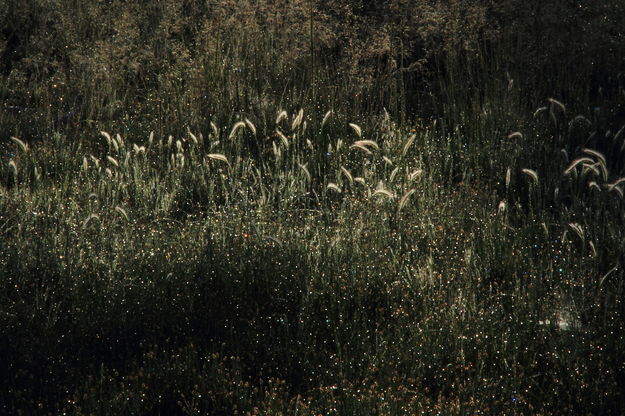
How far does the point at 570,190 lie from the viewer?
15.2 feet

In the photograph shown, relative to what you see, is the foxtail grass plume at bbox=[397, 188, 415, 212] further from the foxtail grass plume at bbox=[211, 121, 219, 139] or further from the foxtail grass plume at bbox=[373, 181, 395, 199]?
the foxtail grass plume at bbox=[211, 121, 219, 139]

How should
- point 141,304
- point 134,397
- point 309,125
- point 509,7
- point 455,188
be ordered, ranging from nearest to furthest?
point 134,397 < point 141,304 < point 455,188 < point 309,125 < point 509,7

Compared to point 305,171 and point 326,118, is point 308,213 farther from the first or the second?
point 326,118

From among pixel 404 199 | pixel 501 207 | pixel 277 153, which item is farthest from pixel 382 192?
pixel 277 153

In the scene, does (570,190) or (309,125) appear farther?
(309,125)

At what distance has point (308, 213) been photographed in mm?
4324

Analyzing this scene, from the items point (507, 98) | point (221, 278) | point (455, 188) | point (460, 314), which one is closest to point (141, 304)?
point (221, 278)

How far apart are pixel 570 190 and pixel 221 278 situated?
206 cm

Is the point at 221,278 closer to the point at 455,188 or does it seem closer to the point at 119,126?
the point at 455,188

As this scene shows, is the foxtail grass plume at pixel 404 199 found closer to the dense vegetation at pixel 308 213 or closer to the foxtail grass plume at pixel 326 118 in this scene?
the dense vegetation at pixel 308 213

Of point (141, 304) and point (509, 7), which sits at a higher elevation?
point (509, 7)

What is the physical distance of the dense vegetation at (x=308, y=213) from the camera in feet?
10.3

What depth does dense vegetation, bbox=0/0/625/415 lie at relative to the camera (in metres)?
3.13

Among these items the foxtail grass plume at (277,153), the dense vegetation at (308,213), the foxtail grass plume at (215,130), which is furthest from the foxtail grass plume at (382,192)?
the foxtail grass plume at (215,130)
